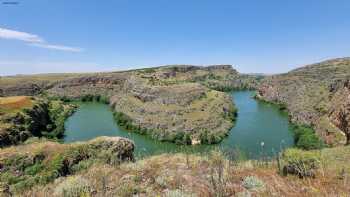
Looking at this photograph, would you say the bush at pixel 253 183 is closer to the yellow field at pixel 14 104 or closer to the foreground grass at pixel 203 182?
the foreground grass at pixel 203 182

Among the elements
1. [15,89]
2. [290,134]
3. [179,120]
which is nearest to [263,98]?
[290,134]

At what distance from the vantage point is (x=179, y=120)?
4641 centimetres

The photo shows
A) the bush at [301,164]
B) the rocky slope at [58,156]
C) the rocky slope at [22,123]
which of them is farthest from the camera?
the rocky slope at [22,123]

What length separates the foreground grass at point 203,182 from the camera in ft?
17.7

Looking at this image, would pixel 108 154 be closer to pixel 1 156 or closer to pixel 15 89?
pixel 1 156

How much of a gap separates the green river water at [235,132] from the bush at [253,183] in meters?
25.5

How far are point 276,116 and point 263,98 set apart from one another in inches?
1223

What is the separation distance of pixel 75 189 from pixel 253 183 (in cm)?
452

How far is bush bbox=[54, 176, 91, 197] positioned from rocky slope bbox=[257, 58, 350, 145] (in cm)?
2739

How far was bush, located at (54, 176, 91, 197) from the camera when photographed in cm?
567

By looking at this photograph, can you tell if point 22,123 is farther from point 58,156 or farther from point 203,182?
point 203,182

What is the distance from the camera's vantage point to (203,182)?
235 inches

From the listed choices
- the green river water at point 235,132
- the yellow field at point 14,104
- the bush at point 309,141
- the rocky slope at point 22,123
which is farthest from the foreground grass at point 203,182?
the yellow field at point 14,104

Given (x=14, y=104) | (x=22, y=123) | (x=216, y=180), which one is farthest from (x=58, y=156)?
(x=14, y=104)
